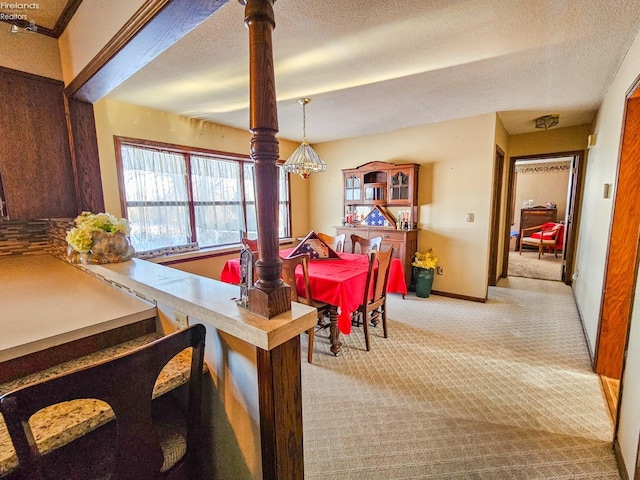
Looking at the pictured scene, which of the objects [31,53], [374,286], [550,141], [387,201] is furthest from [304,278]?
[550,141]

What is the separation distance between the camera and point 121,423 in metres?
0.71

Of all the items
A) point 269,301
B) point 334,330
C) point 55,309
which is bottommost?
point 334,330

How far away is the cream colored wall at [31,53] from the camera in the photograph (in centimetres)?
190

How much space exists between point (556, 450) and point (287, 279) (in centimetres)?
197

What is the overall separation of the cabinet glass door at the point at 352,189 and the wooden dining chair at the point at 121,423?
4193 millimetres

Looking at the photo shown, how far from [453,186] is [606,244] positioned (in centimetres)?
199

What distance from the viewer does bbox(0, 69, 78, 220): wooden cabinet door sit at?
1.92 metres

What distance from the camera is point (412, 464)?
1.54 metres

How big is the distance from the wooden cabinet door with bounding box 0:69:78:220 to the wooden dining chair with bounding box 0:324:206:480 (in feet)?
6.23

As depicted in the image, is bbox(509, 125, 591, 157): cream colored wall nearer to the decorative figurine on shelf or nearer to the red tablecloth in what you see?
the red tablecloth

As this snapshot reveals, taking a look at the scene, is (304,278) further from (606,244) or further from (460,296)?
(460,296)

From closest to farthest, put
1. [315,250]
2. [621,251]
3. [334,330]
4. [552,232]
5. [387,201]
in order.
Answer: [621,251]
[334,330]
[315,250]
[387,201]
[552,232]

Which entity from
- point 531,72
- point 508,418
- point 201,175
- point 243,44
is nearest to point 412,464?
point 508,418

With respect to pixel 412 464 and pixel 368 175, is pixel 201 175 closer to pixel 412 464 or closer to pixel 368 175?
pixel 368 175
